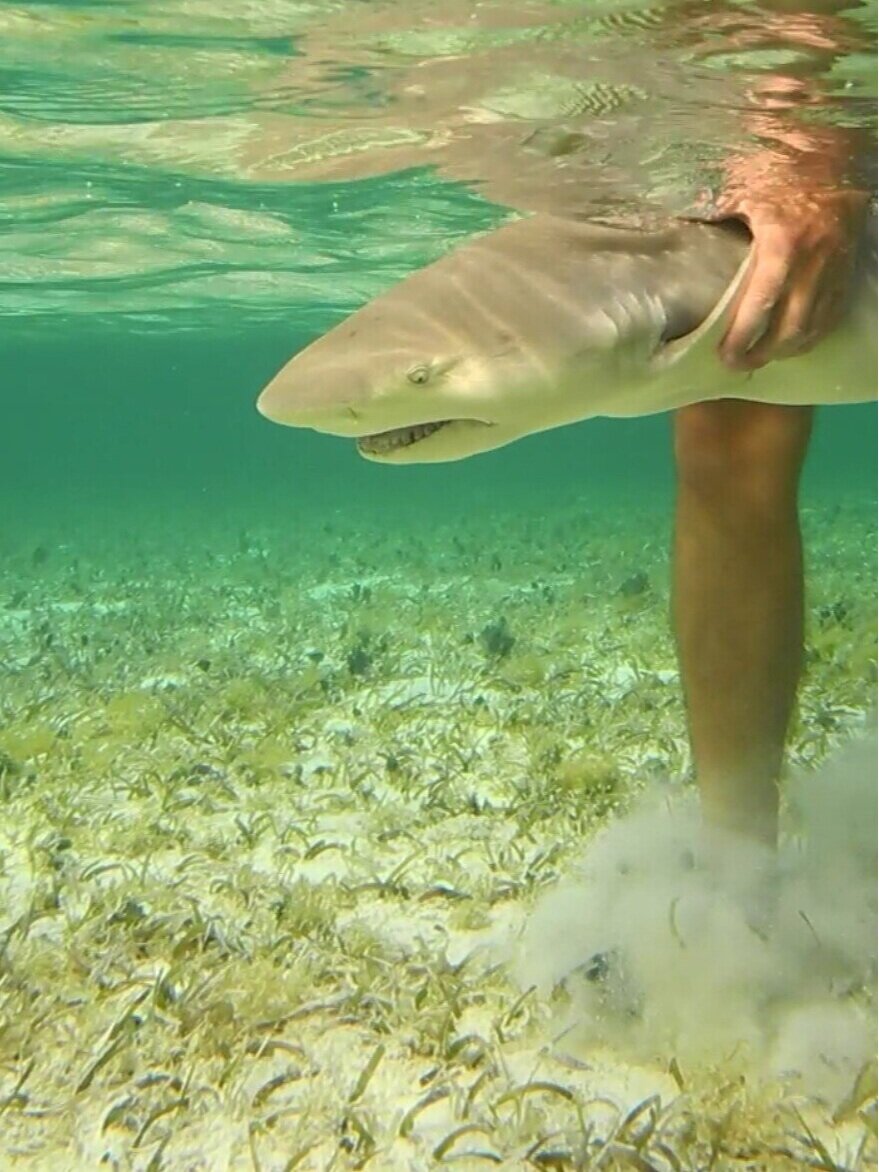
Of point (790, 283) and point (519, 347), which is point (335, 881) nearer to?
point (519, 347)

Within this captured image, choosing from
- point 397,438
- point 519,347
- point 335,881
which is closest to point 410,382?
point 397,438

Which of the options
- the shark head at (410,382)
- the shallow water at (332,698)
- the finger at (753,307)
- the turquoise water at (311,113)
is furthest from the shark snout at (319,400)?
the turquoise water at (311,113)

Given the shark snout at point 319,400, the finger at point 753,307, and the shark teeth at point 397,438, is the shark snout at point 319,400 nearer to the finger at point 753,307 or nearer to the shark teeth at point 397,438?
the shark teeth at point 397,438

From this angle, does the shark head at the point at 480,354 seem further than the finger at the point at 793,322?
No

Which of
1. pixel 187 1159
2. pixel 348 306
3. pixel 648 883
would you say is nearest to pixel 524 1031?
pixel 648 883

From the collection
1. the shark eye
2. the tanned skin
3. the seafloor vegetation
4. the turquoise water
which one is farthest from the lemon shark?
the turquoise water

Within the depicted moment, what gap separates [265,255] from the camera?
796 inches

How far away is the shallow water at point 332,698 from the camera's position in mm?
3445

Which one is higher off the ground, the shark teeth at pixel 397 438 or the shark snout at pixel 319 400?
the shark snout at pixel 319 400

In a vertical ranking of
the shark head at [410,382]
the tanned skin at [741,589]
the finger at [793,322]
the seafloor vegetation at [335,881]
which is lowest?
the seafloor vegetation at [335,881]

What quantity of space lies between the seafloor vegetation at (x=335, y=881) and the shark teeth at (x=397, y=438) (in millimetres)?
2080

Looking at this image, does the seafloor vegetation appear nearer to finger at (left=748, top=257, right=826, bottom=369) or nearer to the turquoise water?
finger at (left=748, top=257, right=826, bottom=369)

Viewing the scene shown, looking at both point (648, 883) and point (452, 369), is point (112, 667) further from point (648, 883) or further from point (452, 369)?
Result: point (452, 369)

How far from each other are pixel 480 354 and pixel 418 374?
0.66 feet
